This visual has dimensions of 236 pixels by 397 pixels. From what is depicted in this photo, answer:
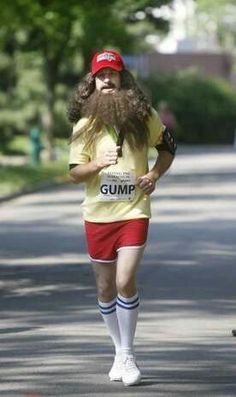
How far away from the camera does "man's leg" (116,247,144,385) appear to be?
8.29m

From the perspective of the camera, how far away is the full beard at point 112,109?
27.3 ft

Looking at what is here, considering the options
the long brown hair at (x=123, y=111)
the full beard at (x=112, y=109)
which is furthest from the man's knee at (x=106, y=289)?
the full beard at (x=112, y=109)

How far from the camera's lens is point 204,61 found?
335 ft

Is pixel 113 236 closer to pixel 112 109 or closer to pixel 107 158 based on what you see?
pixel 107 158

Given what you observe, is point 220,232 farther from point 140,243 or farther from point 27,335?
point 140,243

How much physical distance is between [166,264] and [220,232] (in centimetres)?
433

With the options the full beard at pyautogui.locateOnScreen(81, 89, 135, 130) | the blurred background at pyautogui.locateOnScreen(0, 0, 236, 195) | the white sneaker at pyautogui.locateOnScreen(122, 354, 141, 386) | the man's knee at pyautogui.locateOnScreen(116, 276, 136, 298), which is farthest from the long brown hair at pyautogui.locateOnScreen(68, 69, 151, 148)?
the blurred background at pyautogui.locateOnScreen(0, 0, 236, 195)

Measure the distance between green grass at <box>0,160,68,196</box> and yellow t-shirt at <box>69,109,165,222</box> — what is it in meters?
21.2

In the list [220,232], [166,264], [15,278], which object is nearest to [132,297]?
[15,278]

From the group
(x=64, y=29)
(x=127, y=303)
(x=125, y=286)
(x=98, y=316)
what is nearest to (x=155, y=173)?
(x=125, y=286)

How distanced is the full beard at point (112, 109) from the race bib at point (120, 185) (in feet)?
0.97

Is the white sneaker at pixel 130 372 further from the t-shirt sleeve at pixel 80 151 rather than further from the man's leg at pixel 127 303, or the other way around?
the t-shirt sleeve at pixel 80 151

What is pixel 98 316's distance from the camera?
1187 cm

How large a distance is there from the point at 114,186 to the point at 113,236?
31cm
